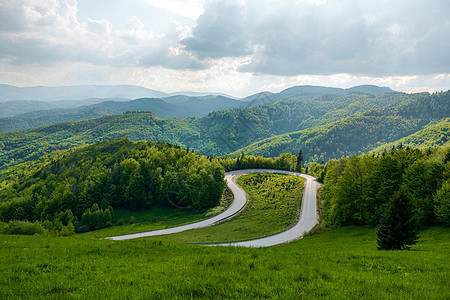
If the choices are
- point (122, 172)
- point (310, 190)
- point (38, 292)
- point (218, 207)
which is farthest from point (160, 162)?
point (38, 292)

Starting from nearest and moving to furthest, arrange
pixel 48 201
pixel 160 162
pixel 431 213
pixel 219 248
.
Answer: pixel 219 248
pixel 431 213
pixel 48 201
pixel 160 162

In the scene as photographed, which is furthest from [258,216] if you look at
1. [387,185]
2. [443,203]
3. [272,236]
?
[443,203]

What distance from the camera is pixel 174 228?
6681 cm

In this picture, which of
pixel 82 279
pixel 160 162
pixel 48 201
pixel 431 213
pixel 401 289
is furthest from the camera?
pixel 160 162

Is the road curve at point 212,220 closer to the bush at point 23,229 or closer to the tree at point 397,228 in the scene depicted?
the bush at point 23,229

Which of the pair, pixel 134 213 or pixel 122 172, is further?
pixel 122 172

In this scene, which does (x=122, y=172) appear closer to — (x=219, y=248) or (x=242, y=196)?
(x=242, y=196)

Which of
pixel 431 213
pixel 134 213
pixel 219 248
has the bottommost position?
pixel 134 213

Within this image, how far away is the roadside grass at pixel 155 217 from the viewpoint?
70.6 metres

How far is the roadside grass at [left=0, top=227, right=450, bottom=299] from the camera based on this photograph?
835cm

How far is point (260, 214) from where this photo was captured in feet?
246

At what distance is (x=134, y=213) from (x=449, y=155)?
92.8 m

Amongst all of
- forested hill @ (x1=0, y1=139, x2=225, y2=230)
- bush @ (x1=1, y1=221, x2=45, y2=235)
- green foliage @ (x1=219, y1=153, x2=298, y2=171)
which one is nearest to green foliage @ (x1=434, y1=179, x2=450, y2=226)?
bush @ (x1=1, y1=221, x2=45, y2=235)

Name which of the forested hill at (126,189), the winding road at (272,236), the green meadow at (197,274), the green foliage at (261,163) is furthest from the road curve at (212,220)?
the green foliage at (261,163)
